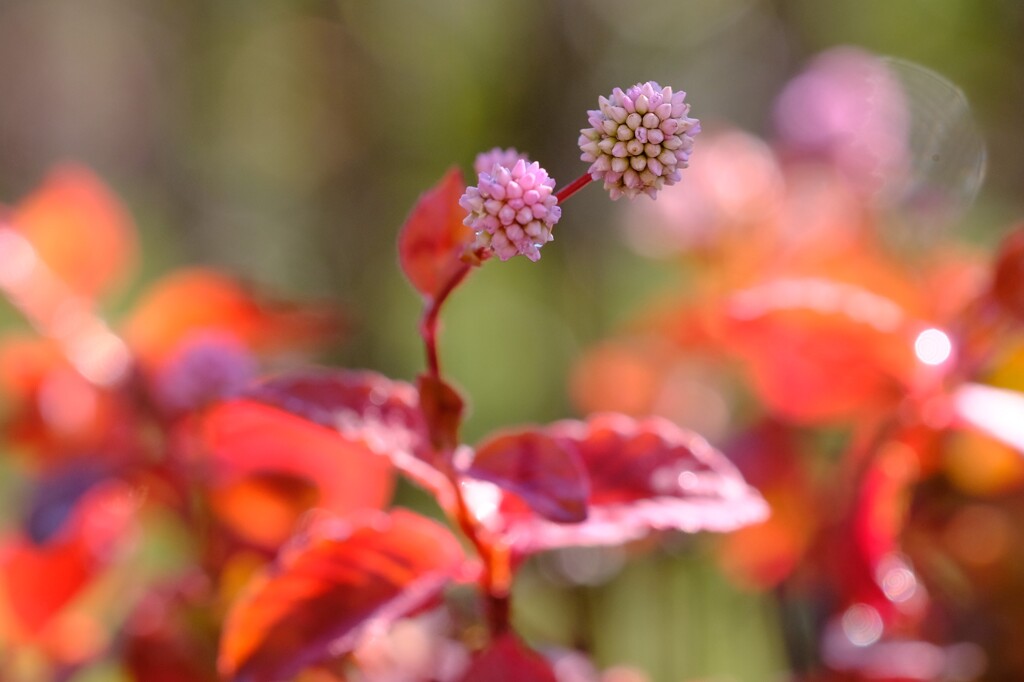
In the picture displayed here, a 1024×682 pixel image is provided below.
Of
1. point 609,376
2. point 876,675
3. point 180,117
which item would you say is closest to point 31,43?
point 180,117

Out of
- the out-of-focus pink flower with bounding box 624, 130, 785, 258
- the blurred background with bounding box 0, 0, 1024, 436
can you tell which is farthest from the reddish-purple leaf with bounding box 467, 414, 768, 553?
the blurred background with bounding box 0, 0, 1024, 436

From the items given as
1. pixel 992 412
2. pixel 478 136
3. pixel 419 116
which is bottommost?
pixel 992 412

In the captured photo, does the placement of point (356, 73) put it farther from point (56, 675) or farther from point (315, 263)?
point (56, 675)

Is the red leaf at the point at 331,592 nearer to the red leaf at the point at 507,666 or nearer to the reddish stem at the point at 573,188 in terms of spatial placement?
the red leaf at the point at 507,666

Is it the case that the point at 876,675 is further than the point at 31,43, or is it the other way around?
the point at 31,43

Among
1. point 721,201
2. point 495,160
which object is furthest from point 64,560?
point 721,201

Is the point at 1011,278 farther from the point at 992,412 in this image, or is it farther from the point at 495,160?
the point at 495,160
